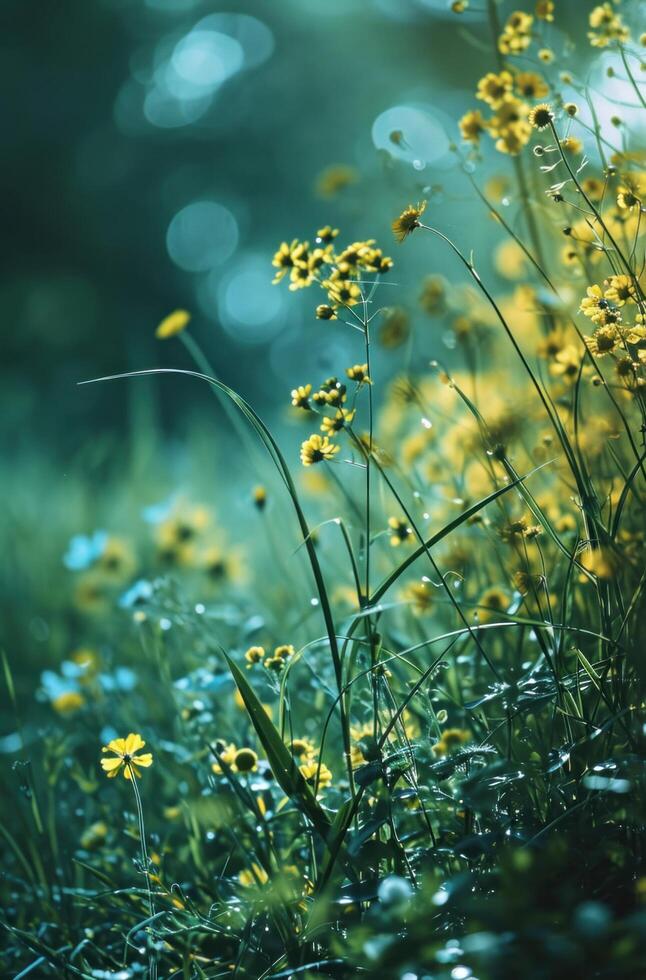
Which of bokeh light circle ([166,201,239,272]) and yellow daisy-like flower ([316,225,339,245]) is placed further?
bokeh light circle ([166,201,239,272])

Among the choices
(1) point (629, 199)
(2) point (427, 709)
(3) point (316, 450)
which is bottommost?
(2) point (427, 709)

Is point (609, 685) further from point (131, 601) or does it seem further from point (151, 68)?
point (151, 68)

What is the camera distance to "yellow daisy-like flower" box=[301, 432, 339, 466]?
981mm

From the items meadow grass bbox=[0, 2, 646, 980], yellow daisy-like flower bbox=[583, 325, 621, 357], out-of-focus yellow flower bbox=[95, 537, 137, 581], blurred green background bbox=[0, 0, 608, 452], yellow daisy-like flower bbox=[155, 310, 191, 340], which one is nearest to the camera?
meadow grass bbox=[0, 2, 646, 980]

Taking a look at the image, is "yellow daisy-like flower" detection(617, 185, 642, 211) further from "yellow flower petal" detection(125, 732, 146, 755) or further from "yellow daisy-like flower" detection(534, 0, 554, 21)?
"yellow flower petal" detection(125, 732, 146, 755)

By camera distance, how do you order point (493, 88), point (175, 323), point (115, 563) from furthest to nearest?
point (115, 563) → point (175, 323) → point (493, 88)

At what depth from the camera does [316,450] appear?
3.25 feet

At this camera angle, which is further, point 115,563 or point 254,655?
point 115,563

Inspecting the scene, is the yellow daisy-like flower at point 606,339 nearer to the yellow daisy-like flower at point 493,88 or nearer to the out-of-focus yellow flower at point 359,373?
the out-of-focus yellow flower at point 359,373

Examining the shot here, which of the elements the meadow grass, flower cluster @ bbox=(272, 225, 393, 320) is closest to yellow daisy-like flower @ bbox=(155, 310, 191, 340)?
the meadow grass

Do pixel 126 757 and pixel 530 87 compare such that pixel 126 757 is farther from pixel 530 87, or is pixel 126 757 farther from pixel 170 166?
pixel 170 166

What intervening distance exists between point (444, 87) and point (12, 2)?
3.78 metres

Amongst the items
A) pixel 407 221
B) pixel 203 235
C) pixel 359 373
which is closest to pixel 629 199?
pixel 407 221

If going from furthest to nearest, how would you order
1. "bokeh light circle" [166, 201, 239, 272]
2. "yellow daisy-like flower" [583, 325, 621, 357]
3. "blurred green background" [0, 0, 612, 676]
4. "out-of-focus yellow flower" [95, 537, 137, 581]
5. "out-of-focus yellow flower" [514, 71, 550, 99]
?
1. "bokeh light circle" [166, 201, 239, 272]
2. "blurred green background" [0, 0, 612, 676]
3. "out-of-focus yellow flower" [95, 537, 137, 581]
4. "out-of-focus yellow flower" [514, 71, 550, 99]
5. "yellow daisy-like flower" [583, 325, 621, 357]
